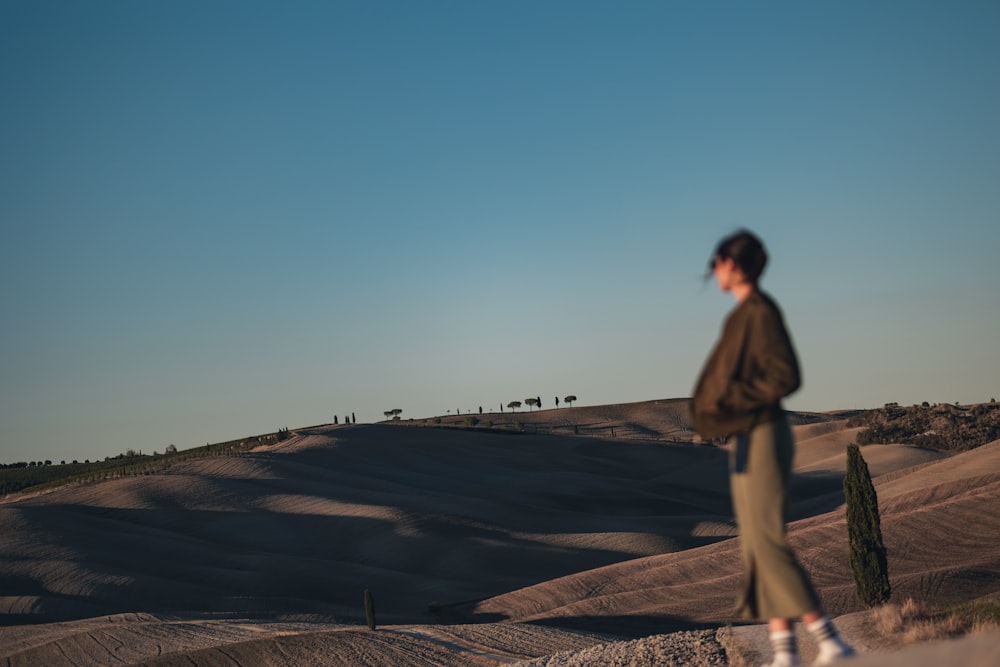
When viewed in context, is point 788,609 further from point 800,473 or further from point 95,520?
point 800,473

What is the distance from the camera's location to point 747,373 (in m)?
5.79

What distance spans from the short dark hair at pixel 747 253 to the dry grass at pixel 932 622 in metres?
5.71

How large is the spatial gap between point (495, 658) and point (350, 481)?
52716 mm

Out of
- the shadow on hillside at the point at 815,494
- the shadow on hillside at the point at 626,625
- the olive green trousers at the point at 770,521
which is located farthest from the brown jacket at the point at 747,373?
the shadow on hillside at the point at 815,494

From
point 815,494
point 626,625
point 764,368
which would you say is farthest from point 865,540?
point 815,494

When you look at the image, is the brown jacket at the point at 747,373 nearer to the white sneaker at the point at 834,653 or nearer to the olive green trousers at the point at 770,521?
the olive green trousers at the point at 770,521

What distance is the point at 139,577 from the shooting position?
1828 inches

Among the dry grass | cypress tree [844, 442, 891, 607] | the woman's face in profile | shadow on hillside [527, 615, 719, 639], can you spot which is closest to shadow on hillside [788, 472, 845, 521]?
shadow on hillside [527, 615, 719, 639]

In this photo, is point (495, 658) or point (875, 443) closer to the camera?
point (495, 658)

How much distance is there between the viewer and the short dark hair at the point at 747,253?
6035mm


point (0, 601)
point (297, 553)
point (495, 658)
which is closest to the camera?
point (495, 658)

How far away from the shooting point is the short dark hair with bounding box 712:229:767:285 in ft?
19.8

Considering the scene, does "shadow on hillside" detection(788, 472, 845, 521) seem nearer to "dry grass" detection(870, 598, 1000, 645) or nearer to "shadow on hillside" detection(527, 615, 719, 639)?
"shadow on hillside" detection(527, 615, 719, 639)

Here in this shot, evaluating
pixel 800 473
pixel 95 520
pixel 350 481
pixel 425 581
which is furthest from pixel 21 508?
pixel 800 473
